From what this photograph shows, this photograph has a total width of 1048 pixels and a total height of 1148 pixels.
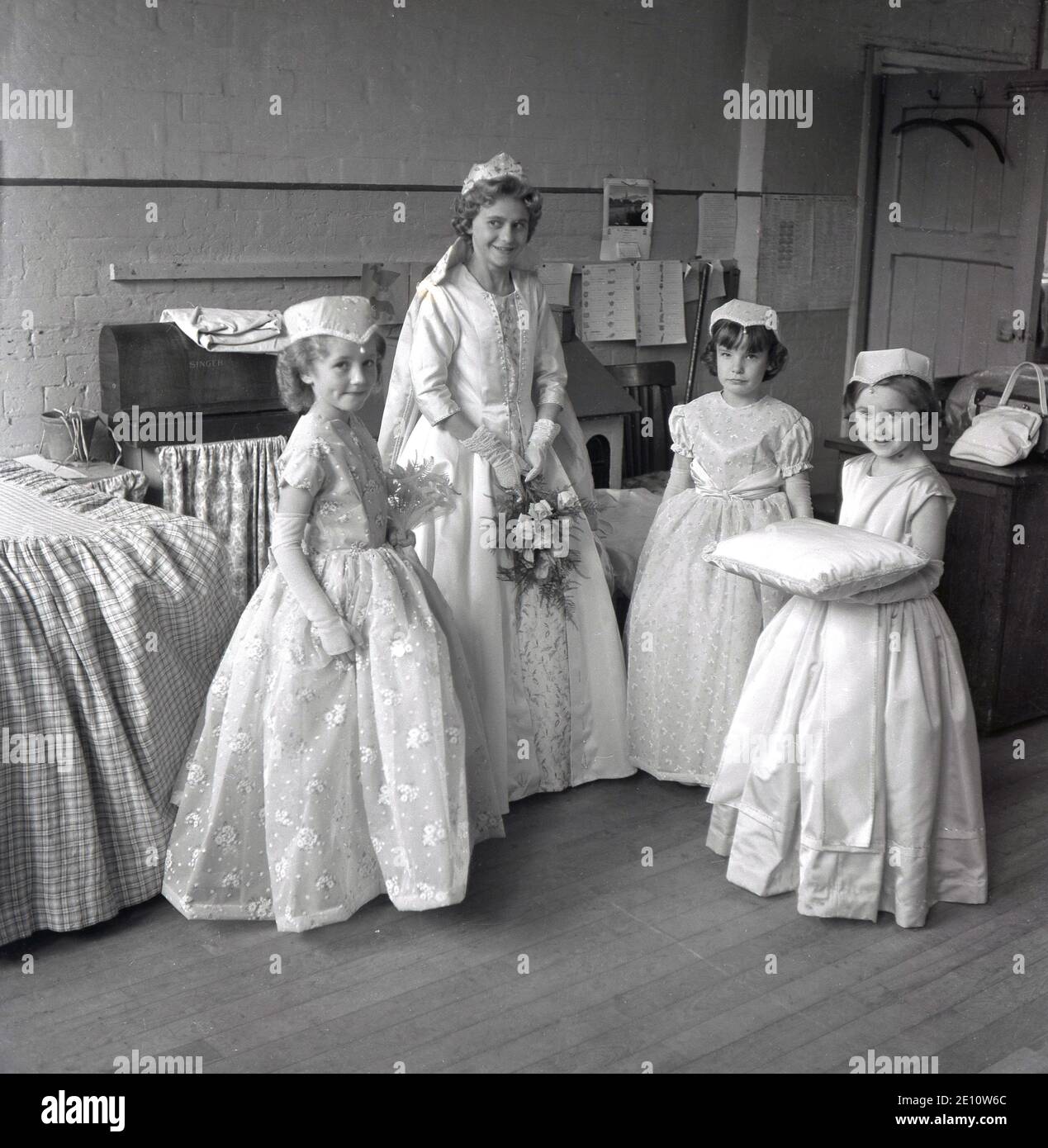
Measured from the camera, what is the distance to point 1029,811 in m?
3.68

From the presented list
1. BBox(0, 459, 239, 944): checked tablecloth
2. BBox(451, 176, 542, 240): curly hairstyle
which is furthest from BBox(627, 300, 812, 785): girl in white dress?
BBox(0, 459, 239, 944): checked tablecloth

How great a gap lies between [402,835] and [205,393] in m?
1.78

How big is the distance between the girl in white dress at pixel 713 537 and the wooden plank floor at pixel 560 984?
0.48m

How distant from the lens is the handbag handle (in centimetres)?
415

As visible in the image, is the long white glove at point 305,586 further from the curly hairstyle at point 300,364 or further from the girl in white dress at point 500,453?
the girl in white dress at point 500,453

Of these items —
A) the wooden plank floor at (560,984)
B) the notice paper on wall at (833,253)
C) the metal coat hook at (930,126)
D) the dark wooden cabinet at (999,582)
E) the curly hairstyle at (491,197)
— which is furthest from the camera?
the notice paper on wall at (833,253)

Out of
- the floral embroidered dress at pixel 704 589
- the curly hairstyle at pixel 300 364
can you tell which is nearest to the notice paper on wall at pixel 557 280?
the floral embroidered dress at pixel 704 589

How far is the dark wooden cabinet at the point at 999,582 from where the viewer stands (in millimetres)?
4016

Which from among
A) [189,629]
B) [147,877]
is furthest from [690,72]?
[147,877]

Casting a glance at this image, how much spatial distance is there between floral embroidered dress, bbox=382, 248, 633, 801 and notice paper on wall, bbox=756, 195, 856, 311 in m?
2.60

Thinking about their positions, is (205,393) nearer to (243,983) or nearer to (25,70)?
(25,70)

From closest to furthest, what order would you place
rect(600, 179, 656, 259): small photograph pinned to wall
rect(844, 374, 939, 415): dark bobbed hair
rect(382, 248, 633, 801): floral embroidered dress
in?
rect(844, 374, 939, 415): dark bobbed hair → rect(382, 248, 633, 801): floral embroidered dress → rect(600, 179, 656, 259): small photograph pinned to wall

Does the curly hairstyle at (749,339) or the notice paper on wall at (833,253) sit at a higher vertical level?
the notice paper on wall at (833,253)

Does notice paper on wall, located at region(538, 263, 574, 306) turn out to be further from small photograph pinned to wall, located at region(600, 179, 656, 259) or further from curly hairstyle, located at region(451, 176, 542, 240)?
curly hairstyle, located at region(451, 176, 542, 240)
